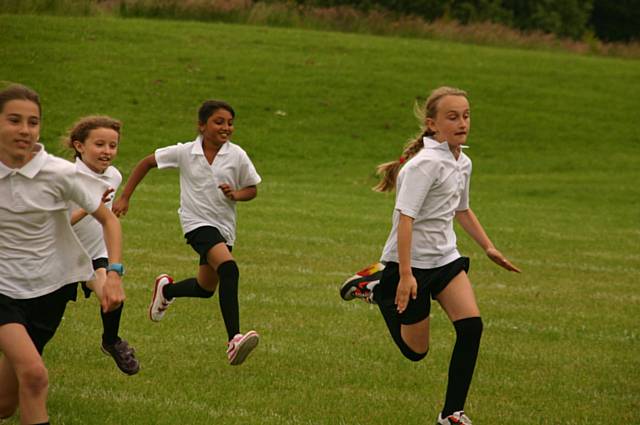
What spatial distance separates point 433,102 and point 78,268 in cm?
243

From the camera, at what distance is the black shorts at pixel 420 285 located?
269 inches

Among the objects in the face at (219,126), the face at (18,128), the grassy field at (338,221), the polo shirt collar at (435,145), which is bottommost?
the grassy field at (338,221)

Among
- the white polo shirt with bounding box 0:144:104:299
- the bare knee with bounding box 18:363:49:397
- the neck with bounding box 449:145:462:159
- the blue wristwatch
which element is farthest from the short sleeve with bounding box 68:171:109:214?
the neck with bounding box 449:145:462:159

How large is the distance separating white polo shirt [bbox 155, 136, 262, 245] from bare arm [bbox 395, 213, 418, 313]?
2.40 metres

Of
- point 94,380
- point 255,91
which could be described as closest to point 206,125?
point 94,380

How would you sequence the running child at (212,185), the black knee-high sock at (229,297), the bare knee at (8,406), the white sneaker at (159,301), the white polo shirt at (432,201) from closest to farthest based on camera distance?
the bare knee at (8,406), the white polo shirt at (432,201), the black knee-high sock at (229,297), the running child at (212,185), the white sneaker at (159,301)

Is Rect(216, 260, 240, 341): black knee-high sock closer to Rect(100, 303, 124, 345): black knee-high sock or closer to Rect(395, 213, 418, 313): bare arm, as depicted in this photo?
Rect(100, 303, 124, 345): black knee-high sock

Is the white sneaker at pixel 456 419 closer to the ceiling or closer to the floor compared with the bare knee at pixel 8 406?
closer to the ceiling

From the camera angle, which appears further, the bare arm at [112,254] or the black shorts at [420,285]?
the black shorts at [420,285]

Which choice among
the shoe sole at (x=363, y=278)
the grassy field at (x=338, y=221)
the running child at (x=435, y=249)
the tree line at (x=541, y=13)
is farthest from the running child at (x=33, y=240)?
the tree line at (x=541, y=13)

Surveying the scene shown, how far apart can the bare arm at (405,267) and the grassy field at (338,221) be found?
95cm

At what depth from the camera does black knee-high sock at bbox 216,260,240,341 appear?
26.8ft

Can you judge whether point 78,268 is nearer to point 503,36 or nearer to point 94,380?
point 94,380

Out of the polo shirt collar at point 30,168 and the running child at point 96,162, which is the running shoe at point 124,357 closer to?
the running child at point 96,162
